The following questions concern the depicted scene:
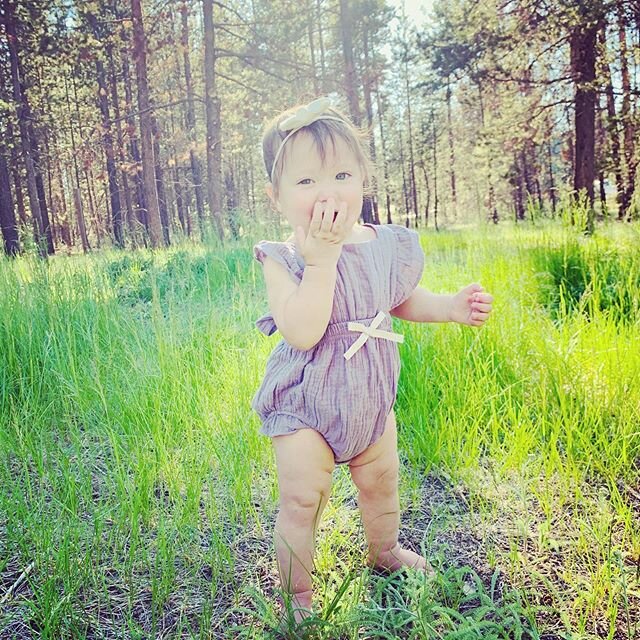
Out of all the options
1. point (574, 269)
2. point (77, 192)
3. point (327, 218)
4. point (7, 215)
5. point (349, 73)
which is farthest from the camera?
point (349, 73)


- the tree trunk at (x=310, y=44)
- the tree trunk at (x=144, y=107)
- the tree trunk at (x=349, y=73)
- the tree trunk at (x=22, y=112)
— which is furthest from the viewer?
the tree trunk at (x=349, y=73)

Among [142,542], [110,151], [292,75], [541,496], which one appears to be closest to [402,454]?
[541,496]

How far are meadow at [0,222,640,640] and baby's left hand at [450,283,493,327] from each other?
53 centimetres

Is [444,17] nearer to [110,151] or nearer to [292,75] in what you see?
[292,75]

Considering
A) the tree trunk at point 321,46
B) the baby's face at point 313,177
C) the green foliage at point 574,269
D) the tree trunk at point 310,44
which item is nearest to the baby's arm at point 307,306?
the baby's face at point 313,177

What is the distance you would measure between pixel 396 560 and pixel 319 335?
633 millimetres

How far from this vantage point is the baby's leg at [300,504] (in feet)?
3.59

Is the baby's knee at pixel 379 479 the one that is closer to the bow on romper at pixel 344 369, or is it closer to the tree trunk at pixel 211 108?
the bow on romper at pixel 344 369

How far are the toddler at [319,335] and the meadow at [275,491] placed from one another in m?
0.20

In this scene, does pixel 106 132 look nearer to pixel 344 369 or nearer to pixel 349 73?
pixel 349 73

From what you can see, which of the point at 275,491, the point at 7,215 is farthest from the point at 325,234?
the point at 7,215

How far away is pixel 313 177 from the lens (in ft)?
3.50

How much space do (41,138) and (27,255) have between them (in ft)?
8.36

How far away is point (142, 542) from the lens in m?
1.38
